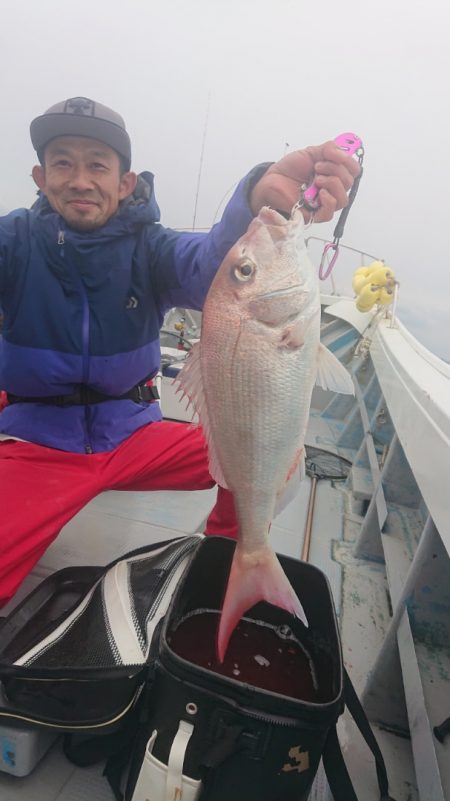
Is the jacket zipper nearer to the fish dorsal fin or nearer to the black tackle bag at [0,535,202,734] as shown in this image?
the black tackle bag at [0,535,202,734]

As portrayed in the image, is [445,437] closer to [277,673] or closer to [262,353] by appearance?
[262,353]

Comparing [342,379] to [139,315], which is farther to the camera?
[139,315]

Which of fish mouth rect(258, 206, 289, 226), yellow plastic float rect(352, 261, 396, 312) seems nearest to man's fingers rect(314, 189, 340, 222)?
fish mouth rect(258, 206, 289, 226)

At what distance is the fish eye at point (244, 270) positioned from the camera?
4.84 ft

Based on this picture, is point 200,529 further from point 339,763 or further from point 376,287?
point 376,287

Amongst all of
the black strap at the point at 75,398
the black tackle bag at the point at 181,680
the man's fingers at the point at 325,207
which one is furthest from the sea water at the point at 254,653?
the man's fingers at the point at 325,207

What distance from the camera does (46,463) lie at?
2387 millimetres

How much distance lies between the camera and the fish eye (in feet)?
4.84

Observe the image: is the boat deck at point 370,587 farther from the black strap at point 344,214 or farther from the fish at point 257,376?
the black strap at point 344,214

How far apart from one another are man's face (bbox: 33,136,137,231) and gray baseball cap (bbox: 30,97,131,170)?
38 millimetres

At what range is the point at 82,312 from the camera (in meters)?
2.44

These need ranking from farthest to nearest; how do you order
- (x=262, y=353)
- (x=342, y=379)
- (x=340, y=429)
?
(x=340, y=429) < (x=342, y=379) < (x=262, y=353)

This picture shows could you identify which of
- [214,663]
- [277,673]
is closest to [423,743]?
[277,673]

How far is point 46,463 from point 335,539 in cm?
242
